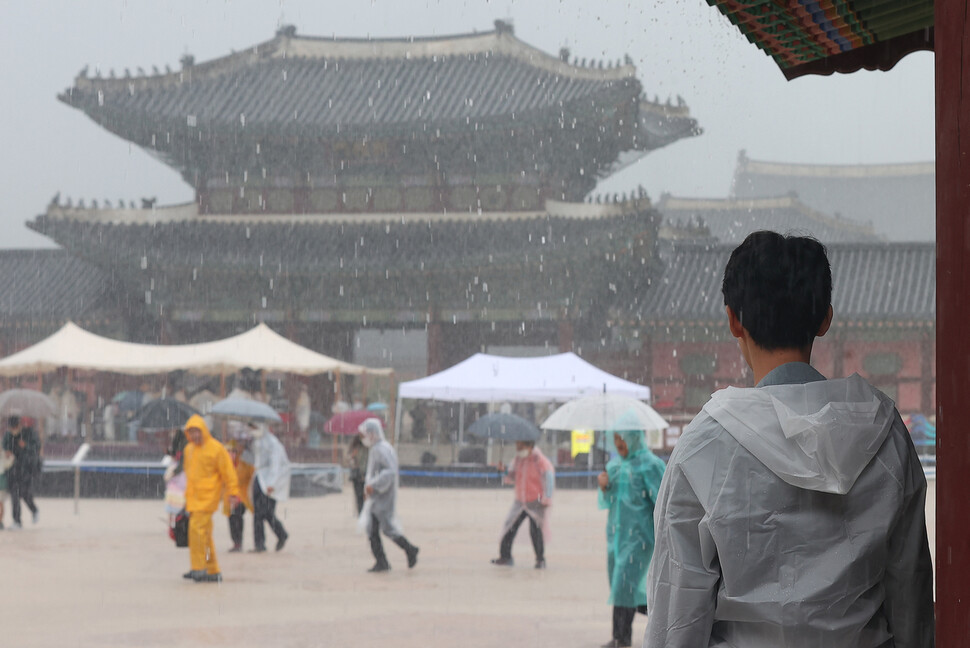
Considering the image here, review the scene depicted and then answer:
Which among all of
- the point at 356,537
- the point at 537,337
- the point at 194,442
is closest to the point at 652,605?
the point at 194,442

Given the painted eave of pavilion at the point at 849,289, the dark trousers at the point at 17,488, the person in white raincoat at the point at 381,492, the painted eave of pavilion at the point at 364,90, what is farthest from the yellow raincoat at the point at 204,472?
the painted eave of pavilion at the point at 364,90

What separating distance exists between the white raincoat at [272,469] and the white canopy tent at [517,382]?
187 inches

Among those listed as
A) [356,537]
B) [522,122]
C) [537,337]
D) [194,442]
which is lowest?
[356,537]

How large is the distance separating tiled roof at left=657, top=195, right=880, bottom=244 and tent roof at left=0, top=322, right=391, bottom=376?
16.5 meters

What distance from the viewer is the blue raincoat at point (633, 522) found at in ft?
17.1

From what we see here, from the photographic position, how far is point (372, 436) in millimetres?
8133

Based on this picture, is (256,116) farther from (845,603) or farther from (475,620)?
(845,603)

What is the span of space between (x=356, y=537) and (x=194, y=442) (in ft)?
12.4

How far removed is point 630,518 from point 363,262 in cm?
1623

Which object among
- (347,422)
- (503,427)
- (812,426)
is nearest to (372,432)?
(503,427)

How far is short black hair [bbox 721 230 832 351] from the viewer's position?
162 centimetres

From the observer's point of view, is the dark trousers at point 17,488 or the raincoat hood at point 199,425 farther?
the dark trousers at point 17,488

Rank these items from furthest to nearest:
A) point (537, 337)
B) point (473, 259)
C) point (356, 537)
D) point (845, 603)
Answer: point (537, 337) → point (473, 259) → point (356, 537) → point (845, 603)

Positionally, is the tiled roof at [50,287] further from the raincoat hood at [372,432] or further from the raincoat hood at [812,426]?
the raincoat hood at [812,426]
